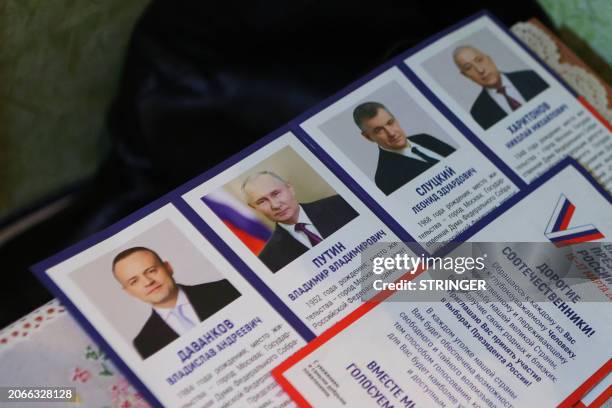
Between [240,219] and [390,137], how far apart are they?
7.0 inches

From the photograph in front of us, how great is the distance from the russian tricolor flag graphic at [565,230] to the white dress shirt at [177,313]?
34 cm

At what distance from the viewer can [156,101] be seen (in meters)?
0.85

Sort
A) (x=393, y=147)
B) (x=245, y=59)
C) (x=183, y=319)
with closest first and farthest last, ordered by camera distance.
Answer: (x=183, y=319) < (x=393, y=147) < (x=245, y=59)

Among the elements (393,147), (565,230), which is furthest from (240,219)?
(565,230)

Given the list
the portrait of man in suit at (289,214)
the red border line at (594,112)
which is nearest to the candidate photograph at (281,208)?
the portrait of man in suit at (289,214)

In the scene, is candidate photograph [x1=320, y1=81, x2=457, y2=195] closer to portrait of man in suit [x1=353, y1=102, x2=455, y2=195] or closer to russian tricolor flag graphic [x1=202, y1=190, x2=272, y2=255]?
portrait of man in suit [x1=353, y1=102, x2=455, y2=195]

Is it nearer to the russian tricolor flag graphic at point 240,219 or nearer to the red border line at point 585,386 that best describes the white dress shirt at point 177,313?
the russian tricolor flag graphic at point 240,219

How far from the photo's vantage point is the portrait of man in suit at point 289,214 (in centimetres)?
57

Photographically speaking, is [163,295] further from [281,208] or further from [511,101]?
[511,101]

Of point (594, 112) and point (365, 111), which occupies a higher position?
point (365, 111)

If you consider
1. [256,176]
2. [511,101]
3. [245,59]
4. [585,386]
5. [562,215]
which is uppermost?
[245,59]

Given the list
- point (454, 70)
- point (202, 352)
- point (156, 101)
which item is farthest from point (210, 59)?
point (202, 352)

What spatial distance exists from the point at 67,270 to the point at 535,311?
402mm

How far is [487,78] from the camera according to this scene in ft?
2.26
